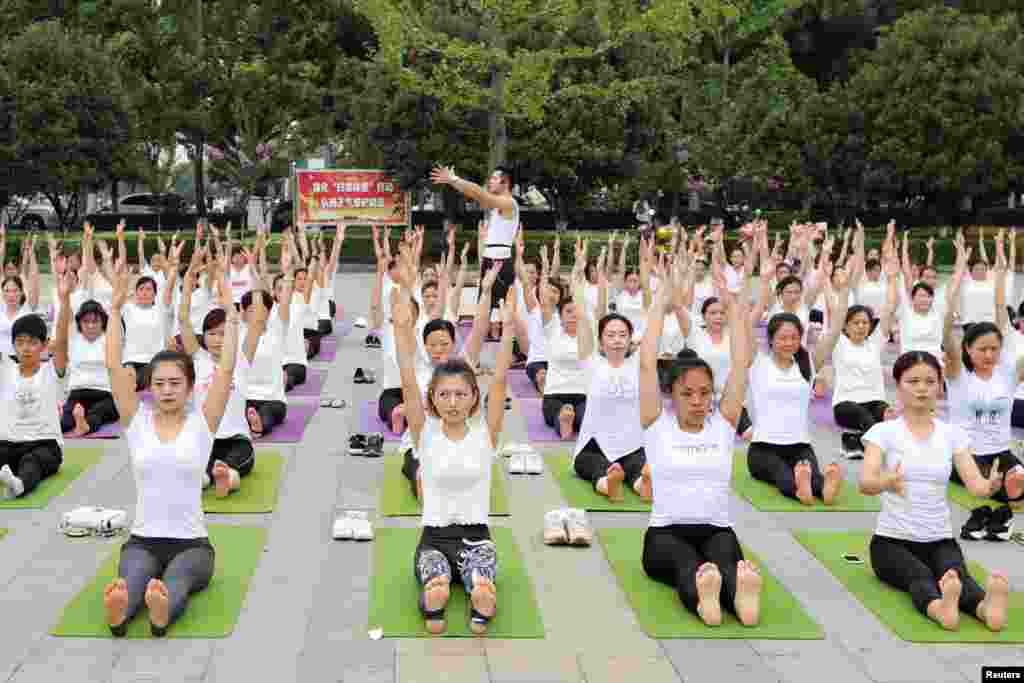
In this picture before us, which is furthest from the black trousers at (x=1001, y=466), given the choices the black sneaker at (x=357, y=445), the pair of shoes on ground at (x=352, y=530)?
the black sneaker at (x=357, y=445)

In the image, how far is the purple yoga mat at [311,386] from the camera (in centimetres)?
1407

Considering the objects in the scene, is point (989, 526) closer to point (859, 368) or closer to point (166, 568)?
point (859, 368)

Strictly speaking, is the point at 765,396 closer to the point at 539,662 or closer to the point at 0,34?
the point at 539,662

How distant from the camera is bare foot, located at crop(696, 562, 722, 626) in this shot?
654 cm

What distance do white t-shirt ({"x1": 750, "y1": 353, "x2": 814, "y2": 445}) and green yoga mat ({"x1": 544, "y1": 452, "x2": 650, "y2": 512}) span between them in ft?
3.81

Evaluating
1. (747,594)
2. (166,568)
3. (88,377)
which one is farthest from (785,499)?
(88,377)

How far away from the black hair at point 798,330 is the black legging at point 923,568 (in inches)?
93.6

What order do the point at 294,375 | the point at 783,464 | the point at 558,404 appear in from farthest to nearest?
the point at 294,375 → the point at 558,404 → the point at 783,464

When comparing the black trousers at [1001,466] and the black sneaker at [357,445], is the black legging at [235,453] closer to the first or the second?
the black sneaker at [357,445]

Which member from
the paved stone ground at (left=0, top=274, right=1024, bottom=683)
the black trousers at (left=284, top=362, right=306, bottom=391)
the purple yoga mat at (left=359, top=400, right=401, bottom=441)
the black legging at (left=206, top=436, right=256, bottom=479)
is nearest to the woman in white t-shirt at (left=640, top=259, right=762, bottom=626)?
the paved stone ground at (left=0, top=274, right=1024, bottom=683)

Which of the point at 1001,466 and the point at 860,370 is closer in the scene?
the point at 1001,466

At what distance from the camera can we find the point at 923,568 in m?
6.88

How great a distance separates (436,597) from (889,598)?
258cm

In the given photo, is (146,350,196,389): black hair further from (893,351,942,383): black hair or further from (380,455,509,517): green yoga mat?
(893,351,942,383): black hair
